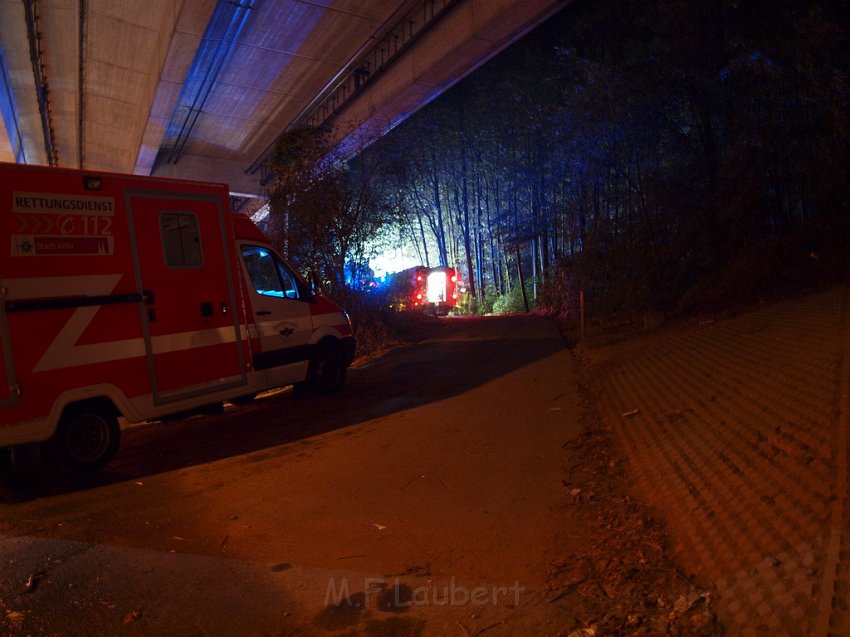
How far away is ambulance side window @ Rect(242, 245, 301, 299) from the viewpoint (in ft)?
27.0

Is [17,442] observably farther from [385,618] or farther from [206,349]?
[385,618]

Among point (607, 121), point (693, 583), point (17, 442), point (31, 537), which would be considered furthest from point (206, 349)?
point (607, 121)

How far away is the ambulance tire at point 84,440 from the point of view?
19.7 ft

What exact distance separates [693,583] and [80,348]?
18.8ft

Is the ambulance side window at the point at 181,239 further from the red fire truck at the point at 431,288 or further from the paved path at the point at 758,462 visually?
the red fire truck at the point at 431,288

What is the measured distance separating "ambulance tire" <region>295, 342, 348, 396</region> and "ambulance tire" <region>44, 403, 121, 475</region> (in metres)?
3.27

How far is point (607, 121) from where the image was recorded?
15359 mm

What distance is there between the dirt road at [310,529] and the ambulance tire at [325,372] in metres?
1.26

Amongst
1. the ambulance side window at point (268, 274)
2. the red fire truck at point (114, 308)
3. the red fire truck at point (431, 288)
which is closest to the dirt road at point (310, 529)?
the red fire truck at point (114, 308)

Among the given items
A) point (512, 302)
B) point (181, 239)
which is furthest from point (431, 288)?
point (181, 239)

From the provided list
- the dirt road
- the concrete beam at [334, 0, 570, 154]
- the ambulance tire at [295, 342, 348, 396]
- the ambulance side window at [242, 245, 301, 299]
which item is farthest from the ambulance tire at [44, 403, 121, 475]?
the concrete beam at [334, 0, 570, 154]

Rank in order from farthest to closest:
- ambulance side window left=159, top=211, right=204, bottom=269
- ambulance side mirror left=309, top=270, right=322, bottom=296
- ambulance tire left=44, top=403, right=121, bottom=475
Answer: ambulance side mirror left=309, top=270, right=322, bottom=296, ambulance side window left=159, top=211, right=204, bottom=269, ambulance tire left=44, top=403, right=121, bottom=475

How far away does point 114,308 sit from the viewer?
6.35 m

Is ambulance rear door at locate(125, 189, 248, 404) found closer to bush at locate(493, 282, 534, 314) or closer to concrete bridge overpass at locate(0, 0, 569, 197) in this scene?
concrete bridge overpass at locate(0, 0, 569, 197)
